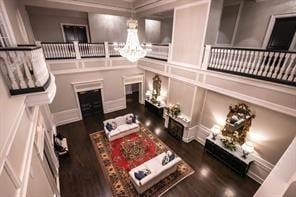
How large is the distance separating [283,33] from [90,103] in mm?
9348

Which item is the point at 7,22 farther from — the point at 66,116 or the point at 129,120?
the point at 129,120

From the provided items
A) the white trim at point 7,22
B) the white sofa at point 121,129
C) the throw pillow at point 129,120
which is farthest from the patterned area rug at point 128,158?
the white trim at point 7,22

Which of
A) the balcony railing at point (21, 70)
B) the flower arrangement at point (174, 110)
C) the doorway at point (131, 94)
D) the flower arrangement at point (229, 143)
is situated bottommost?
the doorway at point (131, 94)

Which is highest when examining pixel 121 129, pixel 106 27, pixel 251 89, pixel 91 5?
pixel 91 5

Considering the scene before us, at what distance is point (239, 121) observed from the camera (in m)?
4.98

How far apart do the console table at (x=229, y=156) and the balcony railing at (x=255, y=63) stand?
2872 millimetres

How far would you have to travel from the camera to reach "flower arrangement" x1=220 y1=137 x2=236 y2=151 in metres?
5.25

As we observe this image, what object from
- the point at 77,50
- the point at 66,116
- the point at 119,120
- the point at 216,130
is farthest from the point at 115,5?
the point at 216,130

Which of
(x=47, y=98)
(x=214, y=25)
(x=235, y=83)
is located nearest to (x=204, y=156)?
(x=235, y=83)

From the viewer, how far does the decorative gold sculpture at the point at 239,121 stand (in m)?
4.93

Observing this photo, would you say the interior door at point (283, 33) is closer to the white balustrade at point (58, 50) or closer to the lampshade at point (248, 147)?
the lampshade at point (248, 147)

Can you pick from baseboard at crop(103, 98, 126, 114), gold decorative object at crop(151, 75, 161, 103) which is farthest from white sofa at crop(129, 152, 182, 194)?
baseboard at crop(103, 98, 126, 114)

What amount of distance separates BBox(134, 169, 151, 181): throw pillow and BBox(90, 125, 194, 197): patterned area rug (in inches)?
22.6

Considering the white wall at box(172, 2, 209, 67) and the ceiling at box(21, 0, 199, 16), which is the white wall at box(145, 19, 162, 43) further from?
the white wall at box(172, 2, 209, 67)
